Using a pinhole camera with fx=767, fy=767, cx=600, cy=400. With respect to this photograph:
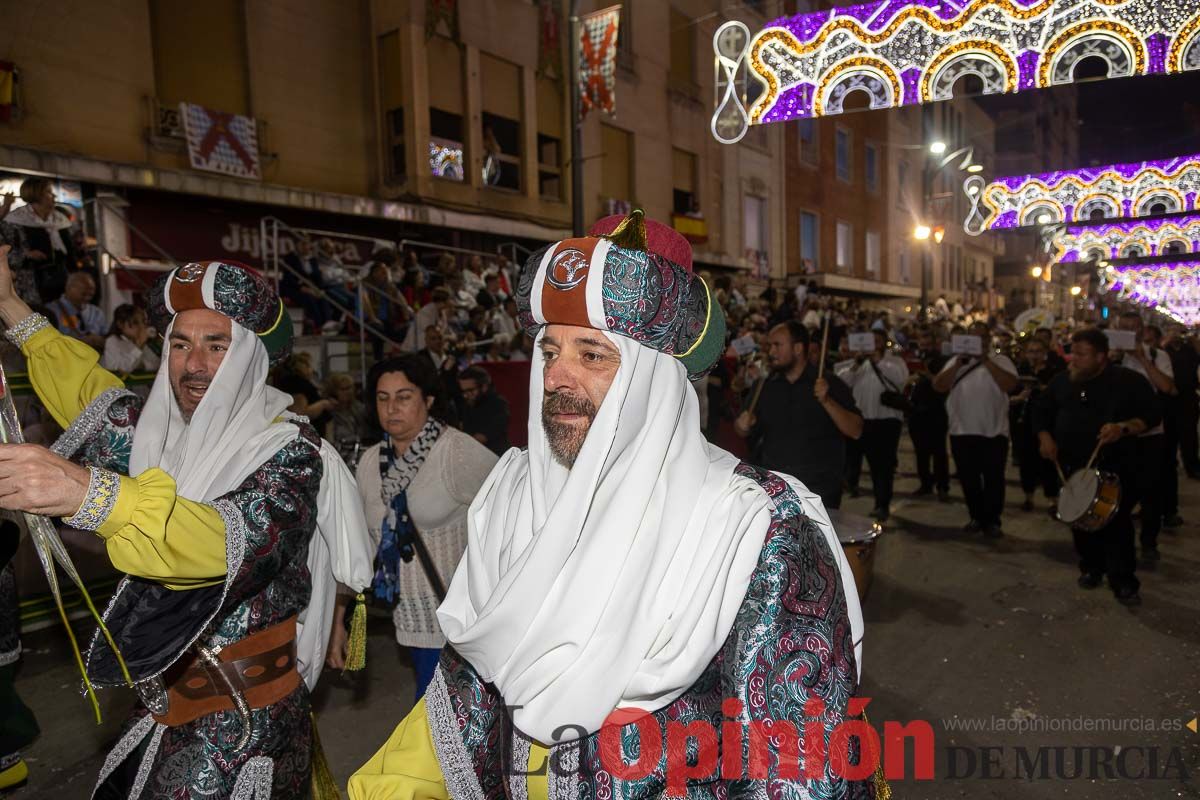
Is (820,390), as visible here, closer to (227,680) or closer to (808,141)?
(227,680)

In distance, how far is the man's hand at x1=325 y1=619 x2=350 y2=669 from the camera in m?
3.12

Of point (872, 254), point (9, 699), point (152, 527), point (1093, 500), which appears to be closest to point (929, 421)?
point (1093, 500)

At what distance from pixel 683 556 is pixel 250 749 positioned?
1601mm

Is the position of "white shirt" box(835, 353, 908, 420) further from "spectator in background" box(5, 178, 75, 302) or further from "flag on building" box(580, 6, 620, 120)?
"spectator in background" box(5, 178, 75, 302)

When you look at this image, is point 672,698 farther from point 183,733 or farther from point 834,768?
point 183,733

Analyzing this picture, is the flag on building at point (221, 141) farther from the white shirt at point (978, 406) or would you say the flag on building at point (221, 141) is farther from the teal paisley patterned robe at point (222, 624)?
the white shirt at point (978, 406)

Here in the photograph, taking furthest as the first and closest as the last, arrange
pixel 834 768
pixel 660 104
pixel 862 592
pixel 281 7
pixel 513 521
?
1. pixel 660 104
2. pixel 281 7
3. pixel 862 592
4. pixel 513 521
5. pixel 834 768

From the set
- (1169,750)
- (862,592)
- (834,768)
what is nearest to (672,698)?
(834,768)

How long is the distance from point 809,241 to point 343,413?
24.4m

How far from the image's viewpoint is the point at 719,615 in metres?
1.55

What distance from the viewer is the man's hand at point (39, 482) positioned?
150 centimetres

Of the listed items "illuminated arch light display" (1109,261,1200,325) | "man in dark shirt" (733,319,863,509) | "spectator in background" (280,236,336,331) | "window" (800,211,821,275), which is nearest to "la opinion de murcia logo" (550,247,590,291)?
"man in dark shirt" (733,319,863,509)

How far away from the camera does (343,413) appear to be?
7941mm

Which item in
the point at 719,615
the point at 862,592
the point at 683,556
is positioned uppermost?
the point at 683,556
